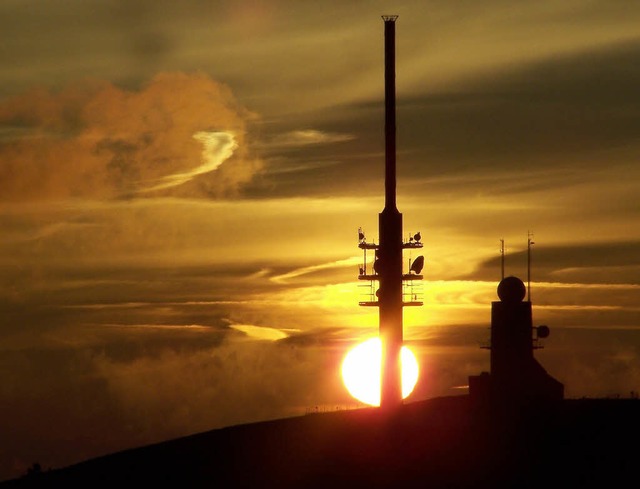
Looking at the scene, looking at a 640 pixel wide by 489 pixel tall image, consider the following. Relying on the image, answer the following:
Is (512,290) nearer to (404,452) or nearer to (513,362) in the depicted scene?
(513,362)

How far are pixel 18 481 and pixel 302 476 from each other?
1956 centimetres

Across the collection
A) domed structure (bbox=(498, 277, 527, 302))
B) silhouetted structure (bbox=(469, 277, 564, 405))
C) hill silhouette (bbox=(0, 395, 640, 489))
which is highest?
domed structure (bbox=(498, 277, 527, 302))

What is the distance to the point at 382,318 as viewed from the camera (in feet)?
284

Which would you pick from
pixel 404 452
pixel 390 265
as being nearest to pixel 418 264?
pixel 390 265

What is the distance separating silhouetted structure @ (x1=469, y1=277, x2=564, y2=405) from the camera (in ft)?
283

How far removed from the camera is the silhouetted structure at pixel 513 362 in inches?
3391

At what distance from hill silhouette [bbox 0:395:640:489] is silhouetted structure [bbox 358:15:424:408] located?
2.31m

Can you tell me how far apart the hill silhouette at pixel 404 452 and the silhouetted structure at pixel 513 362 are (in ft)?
5.54

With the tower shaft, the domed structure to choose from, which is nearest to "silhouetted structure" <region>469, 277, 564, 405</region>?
the domed structure

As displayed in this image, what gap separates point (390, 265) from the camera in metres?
85.8

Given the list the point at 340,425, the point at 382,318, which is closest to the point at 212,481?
the point at 340,425

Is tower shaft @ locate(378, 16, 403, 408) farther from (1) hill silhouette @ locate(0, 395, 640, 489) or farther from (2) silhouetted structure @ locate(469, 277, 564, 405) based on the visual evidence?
(2) silhouetted structure @ locate(469, 277, 564, 405)

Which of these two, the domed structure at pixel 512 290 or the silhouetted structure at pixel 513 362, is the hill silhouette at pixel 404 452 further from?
the domed structure at pixel 512 290

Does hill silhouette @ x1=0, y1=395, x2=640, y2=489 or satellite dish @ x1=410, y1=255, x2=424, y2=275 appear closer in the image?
hill silhouette @ x1=0, y1=395, x2=640, y2=489
